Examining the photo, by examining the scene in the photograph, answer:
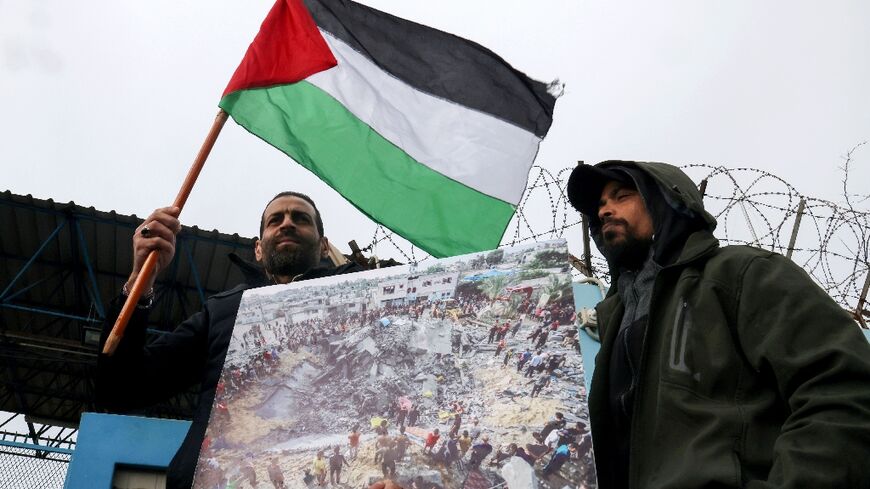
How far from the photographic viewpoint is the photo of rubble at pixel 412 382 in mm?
2227

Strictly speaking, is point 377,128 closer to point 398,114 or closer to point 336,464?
point 398,114

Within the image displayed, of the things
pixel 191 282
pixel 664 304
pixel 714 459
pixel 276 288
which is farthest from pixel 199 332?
pixel 191 282

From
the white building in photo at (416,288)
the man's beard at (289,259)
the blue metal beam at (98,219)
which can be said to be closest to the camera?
the white building in photo at (416,288)

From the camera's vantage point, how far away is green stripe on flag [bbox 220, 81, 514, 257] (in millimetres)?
4031

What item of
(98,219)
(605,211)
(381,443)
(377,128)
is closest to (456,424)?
(381,443)

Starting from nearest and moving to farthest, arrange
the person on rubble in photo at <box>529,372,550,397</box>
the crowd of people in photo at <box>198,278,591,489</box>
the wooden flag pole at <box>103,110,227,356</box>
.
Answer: the crowd of people in photo at <box>198,278,591,489</box> < the person on rubble in photo at <box>529,372,550,397</box> < the wooden flag pole at <box>103,110,227,356</box>

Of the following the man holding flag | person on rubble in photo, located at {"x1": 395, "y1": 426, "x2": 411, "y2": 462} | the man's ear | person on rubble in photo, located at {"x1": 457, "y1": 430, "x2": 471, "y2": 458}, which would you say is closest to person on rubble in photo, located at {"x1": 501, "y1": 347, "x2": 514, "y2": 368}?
person on rubble in photo, located at {"x1": 457, "y1": 430, "x2": 471, "y2": 458}

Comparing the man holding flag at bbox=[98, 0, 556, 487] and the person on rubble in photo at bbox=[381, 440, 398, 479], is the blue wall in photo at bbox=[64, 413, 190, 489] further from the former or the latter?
the person on rubble in photo at bbox=[381, 440, 398, 479]

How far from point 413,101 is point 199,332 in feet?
5.85

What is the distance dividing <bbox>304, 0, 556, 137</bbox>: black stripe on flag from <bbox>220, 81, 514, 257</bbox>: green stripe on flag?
49 centimetres

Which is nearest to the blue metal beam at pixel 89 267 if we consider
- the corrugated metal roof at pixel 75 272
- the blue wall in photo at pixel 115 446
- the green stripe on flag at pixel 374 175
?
the corrugated metal roof at pixel 75 272

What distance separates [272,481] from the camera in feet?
8.05

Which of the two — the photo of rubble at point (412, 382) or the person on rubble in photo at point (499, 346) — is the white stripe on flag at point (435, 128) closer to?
the photo of rubble at point (412, 382)

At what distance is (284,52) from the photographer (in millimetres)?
4227
